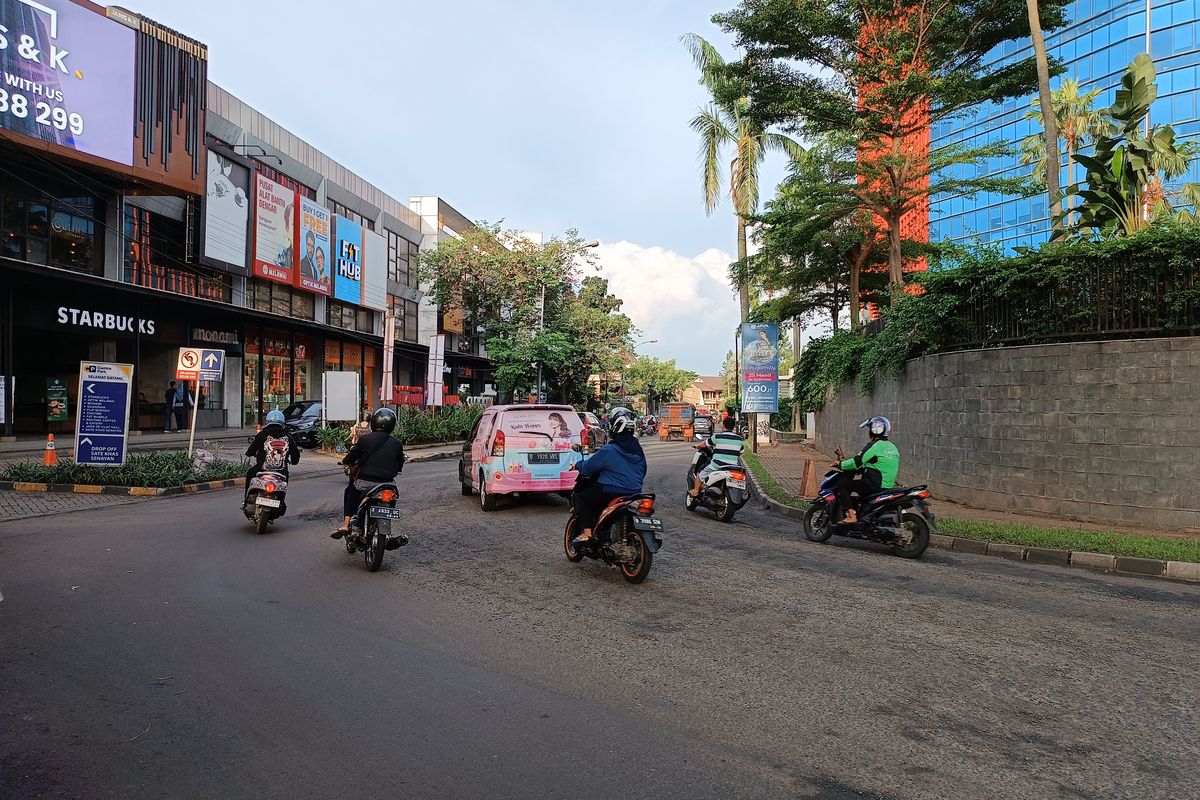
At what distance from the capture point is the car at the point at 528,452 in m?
11.9

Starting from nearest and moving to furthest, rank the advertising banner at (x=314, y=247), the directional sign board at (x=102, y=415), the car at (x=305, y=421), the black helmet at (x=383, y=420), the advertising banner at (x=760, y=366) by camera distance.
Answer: the black helmet at (x=383, y=420) → the directional sign board at (x=102, y=415) → the advertising banner at (x=760, y=366) → the car at (x=305, y=421) → the advertising banner at (x=314, y=247)

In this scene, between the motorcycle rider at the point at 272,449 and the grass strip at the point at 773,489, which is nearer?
the motorcycle rider at the point at 272,449

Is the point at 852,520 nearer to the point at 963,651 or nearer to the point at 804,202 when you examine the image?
the point at 963,651

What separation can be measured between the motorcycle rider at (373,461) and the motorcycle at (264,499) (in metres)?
2.10

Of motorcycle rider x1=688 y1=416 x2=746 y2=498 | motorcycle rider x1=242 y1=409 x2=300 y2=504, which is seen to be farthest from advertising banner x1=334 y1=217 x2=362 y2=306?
motorcycle rider x1=688 y1=416 x2=746 y2=498

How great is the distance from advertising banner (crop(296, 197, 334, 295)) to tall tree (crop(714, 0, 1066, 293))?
2403 centimetres

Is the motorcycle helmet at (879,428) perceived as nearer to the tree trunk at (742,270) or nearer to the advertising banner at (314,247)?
the tree trunk at (742,270)

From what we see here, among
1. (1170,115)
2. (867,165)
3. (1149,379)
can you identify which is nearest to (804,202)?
(867,165)

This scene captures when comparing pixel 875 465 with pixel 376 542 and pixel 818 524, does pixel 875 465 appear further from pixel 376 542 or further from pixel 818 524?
pixel 376 542

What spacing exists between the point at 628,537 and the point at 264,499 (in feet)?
17.5

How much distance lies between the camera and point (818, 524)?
9.95 metres

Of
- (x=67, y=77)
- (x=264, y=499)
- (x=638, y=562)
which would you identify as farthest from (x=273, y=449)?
(x=67, y=77)

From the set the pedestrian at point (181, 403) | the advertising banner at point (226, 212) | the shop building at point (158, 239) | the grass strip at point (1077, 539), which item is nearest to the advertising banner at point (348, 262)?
the shop building at point (158, 239)

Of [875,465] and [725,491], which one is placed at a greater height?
[875,465]
